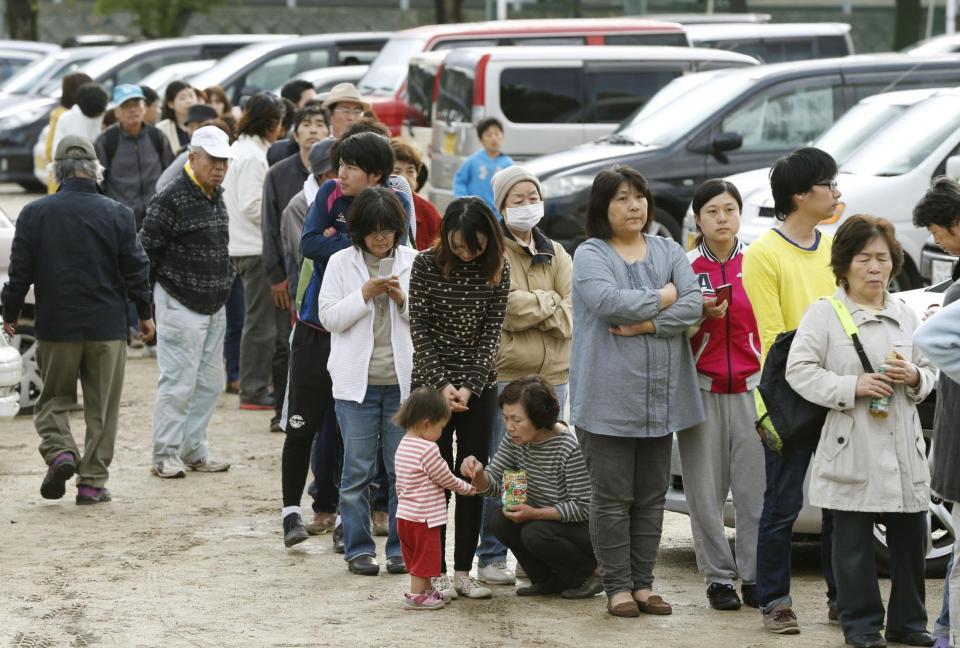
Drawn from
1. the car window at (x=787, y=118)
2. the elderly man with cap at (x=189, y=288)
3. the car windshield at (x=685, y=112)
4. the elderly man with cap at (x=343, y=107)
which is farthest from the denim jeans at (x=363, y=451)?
the car window at (x=787, y=118)

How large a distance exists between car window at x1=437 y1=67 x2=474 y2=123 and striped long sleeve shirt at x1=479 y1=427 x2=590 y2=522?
36.2ft

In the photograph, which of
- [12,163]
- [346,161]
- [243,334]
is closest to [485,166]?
[243,334]

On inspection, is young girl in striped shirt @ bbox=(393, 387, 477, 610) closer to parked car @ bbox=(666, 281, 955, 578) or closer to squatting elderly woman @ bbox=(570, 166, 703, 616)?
squatting elderly woman @ bbox=(570, 166, 703, 616)

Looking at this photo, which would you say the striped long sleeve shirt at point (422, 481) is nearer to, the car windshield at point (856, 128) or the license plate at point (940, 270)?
the license plate at point (940, 270)

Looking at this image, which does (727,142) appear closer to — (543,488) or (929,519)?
(929,519)

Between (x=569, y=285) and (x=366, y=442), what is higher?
(x=569, y=285)

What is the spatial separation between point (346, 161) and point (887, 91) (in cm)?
886

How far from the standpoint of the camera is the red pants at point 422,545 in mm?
6879

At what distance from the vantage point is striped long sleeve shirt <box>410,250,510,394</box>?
276 inches

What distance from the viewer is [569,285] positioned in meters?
7.41

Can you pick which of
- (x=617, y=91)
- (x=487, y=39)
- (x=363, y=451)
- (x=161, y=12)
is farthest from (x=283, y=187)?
(x=161, y=12)

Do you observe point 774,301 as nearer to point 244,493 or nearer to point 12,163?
point 244,493

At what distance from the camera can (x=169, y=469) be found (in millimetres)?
9609

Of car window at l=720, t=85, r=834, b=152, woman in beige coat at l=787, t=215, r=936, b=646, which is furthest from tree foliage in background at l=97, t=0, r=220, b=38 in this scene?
woman in beige coat at l=787, t=215, r=936, b=646
